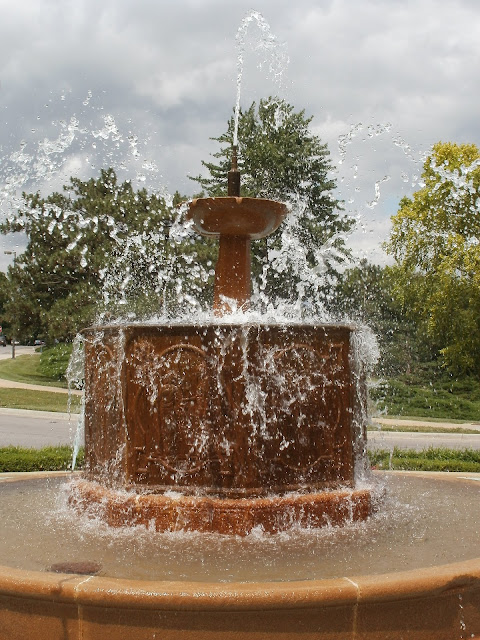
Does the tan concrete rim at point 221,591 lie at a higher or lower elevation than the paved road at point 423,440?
higher

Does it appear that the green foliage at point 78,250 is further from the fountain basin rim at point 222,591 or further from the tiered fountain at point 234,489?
the fountain basin rim at point 222,591

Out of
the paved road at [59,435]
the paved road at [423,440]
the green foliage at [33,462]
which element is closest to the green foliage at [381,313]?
the paved road at [423,440]

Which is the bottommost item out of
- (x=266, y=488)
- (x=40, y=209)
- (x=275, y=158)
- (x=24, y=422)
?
(x=24, y=422)

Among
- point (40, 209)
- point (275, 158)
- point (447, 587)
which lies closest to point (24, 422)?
point (40, 209)

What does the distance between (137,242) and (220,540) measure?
22.8 meters

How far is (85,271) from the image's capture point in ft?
93.6

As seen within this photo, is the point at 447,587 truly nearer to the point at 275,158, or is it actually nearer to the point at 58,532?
the point at 58,532

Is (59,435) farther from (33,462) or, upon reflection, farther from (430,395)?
(430,395)

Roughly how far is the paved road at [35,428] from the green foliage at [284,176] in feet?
33.3

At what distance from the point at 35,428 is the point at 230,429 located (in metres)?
14.1

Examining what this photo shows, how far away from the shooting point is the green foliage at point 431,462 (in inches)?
413

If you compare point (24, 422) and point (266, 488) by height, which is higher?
point (266, 488)

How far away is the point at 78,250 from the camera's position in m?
28.2

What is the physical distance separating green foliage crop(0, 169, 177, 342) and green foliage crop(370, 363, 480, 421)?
1106 centimetres
